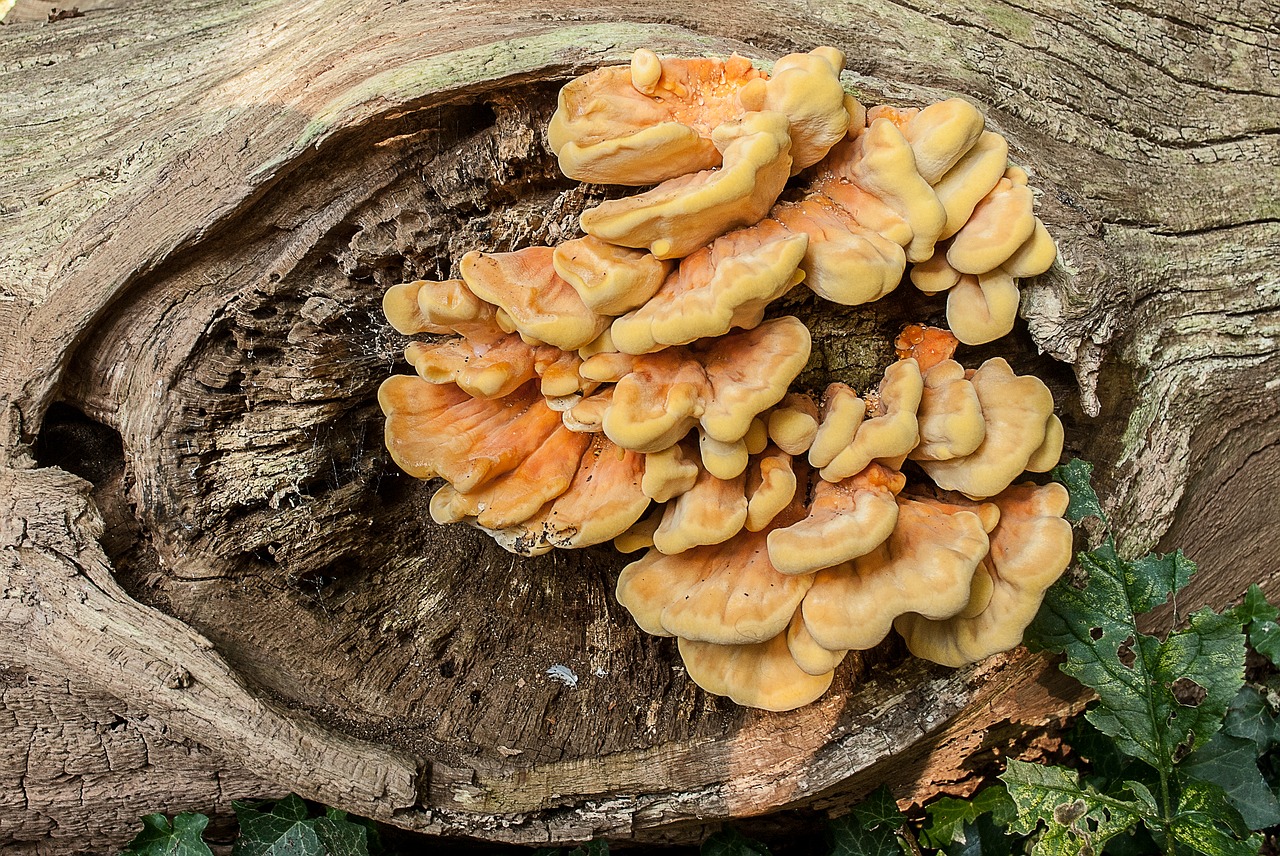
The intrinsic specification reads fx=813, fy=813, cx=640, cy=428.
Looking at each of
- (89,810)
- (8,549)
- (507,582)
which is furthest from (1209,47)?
(89,810)

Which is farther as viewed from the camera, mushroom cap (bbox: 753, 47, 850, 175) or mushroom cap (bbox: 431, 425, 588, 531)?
mushroom cap (bbox: 431, 425, 588, 531)

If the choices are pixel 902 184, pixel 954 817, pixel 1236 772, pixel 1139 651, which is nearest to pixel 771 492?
pixel 902 184

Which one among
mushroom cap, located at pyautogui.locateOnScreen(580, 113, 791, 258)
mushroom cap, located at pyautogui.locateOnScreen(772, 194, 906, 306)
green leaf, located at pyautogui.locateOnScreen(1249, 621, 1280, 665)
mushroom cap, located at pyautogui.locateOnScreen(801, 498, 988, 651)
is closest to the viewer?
mushroom cap, located at pyautogui.locateOnScreen(580, 113, 791, 258)

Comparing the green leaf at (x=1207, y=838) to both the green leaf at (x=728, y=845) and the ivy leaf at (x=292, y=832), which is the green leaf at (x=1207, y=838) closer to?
the green leaf at (x=728, y=845)

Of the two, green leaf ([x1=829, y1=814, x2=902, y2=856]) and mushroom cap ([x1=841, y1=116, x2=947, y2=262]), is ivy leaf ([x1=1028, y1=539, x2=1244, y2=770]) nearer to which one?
green leaf ([x1=829, y1=814, x2=902, y2=856])

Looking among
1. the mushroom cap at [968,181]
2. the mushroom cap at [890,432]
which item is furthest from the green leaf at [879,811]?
the mushroom cap at [968,181]

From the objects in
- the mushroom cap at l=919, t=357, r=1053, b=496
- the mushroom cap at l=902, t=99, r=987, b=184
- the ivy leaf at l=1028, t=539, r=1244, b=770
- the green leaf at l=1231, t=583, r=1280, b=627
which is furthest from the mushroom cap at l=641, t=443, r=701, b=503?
the green leaf at l=1231, t=583, r=1280, b=627
